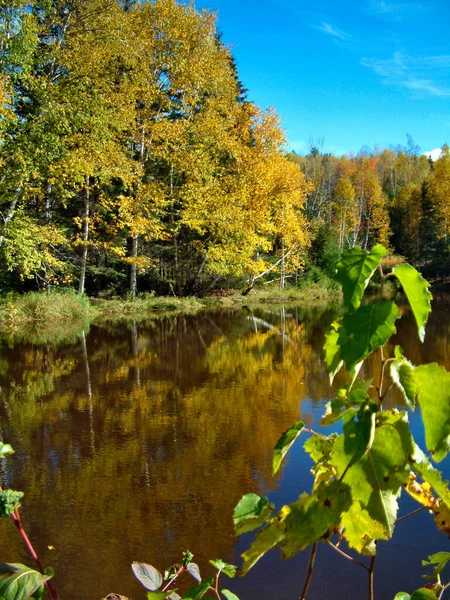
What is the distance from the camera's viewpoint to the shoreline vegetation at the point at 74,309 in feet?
49.3

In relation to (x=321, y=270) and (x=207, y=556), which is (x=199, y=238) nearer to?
(x=321, y=270)

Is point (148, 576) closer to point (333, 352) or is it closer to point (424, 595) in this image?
point (424, 595)

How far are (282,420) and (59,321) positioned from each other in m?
12.5

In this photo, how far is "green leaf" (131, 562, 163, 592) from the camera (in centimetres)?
118

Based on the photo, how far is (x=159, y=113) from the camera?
2161 cm

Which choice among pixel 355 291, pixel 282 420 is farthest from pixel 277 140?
pixel 355 291

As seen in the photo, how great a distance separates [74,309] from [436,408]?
1816 cm

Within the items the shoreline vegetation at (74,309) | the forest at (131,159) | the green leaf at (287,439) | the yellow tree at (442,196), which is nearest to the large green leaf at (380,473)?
the green leaf at (287,439)

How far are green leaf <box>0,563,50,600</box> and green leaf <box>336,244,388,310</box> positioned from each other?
636 millimetres

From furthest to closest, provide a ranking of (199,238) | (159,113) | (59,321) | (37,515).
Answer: (199,238) < (159,113) < (59,321) < (37,515)

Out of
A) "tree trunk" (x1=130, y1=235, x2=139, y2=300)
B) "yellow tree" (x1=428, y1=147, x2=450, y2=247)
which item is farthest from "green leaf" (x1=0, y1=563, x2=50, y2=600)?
"yellow tree" (x1=428, y1=147, x2=450, y2=247)

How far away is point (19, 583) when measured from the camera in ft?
2.58

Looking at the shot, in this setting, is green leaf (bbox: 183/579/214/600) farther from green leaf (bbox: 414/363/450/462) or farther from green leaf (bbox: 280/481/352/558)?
green leaf (bbox: 414/363/450/462)

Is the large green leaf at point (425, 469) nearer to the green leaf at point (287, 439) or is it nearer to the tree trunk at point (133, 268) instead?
the green leaf at point (287, 439)
